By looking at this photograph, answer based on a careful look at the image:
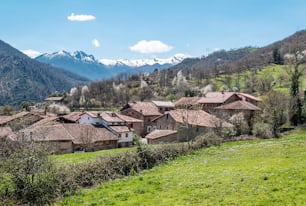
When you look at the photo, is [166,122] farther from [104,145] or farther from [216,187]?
[216,187]

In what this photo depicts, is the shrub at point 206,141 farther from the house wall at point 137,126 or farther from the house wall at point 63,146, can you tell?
the house wall at point 137,126

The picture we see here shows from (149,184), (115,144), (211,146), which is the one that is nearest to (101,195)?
(149,184)

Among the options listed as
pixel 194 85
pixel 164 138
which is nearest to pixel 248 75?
pixel 194 85

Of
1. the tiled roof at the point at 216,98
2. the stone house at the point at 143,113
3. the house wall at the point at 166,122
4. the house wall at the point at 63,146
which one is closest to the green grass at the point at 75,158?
the house wall at the point at 63,146

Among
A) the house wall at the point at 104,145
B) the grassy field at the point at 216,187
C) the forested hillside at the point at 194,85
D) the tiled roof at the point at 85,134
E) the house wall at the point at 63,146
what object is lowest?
the house wall at the point at 104,145

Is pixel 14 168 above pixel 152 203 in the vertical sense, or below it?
above

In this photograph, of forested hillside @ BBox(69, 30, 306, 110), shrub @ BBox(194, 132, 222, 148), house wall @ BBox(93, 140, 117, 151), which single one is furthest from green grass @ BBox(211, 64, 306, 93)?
shrub @ BBox(194, 132, 222, 148)

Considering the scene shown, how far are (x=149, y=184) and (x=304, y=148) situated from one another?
57.2ft

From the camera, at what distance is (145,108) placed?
94.3 metres

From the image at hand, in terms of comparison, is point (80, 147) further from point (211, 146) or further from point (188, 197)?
point (188, 197)

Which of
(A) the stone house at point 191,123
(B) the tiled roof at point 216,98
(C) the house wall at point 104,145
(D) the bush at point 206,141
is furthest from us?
(B) the tiled roof at point 216,98

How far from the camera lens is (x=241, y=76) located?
16738 cm

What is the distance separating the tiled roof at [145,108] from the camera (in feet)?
300

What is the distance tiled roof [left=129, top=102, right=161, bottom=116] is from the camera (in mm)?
91412
